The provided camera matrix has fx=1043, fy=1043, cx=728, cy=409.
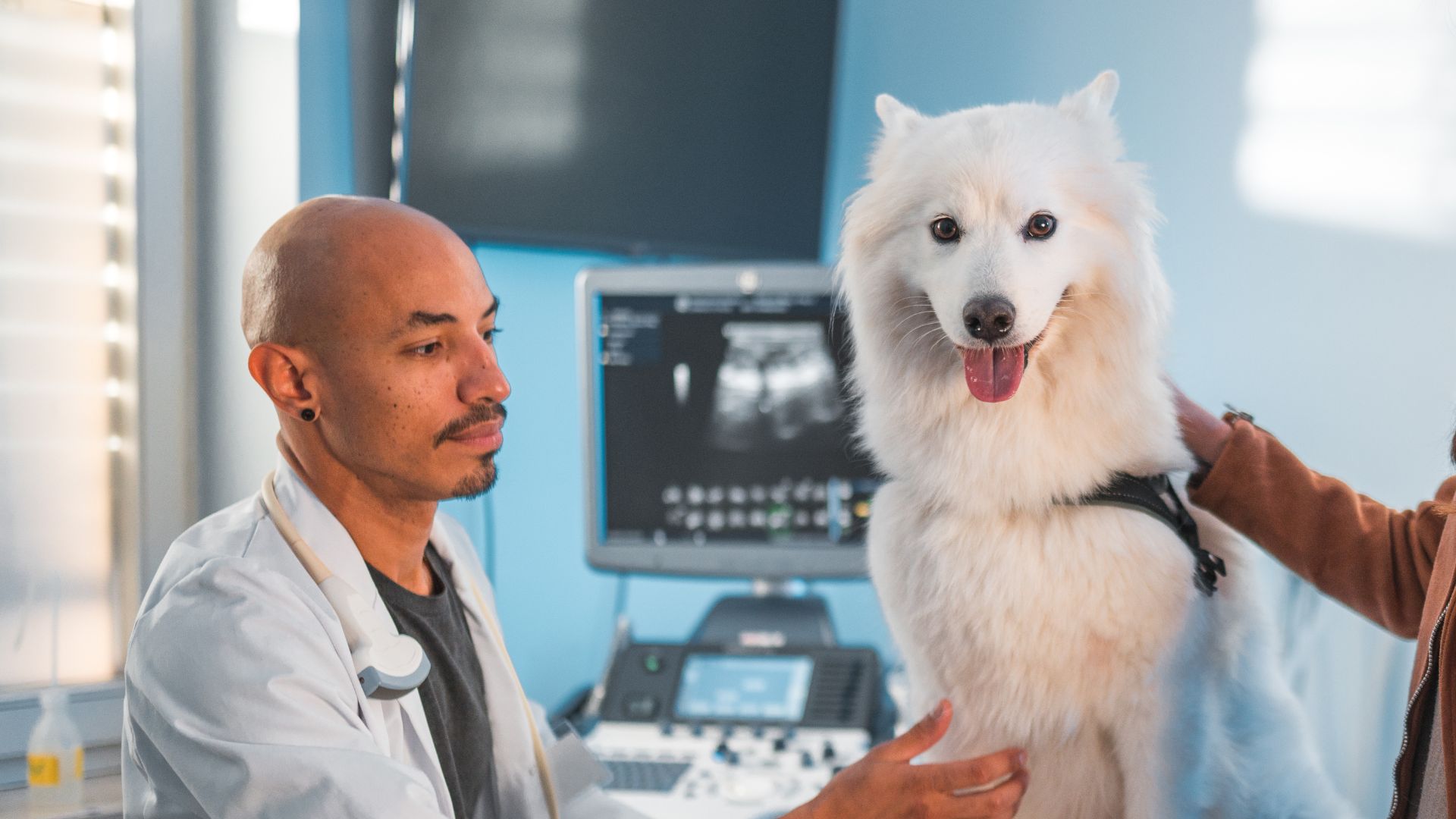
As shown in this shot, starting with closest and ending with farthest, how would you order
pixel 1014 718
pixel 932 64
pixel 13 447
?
1. pixel 1014 718
2. pixel 13 447
3. pixel 932 64

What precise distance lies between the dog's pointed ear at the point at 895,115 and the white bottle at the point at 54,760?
1.46m

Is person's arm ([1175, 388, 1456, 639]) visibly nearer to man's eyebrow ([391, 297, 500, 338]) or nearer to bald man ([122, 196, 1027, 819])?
bald man ([122, 196, 1027, 819])

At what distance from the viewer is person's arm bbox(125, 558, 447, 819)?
2.78 feet

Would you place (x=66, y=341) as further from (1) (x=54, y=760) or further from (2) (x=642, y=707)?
(2) (x=642, y=707)

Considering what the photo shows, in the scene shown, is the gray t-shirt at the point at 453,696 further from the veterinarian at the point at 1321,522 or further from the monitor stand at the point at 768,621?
the veterinarian at the point at 1321,522

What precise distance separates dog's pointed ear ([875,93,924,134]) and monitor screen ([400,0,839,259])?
958 millimetres

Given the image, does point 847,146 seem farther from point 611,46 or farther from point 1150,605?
point 1150,605

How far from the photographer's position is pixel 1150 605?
3.61 feet

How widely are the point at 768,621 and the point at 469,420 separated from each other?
1128mm

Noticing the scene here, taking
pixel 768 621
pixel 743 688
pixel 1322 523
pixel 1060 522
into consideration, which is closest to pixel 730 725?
pixel 743 688

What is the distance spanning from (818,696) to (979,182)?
1.00 metres

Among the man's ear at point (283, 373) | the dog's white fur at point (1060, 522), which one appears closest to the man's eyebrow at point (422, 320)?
the man's ear at point (283, 373)

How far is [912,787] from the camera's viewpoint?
0.95 meters

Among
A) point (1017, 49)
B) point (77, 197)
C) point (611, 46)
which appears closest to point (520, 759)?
point (77, 197)
